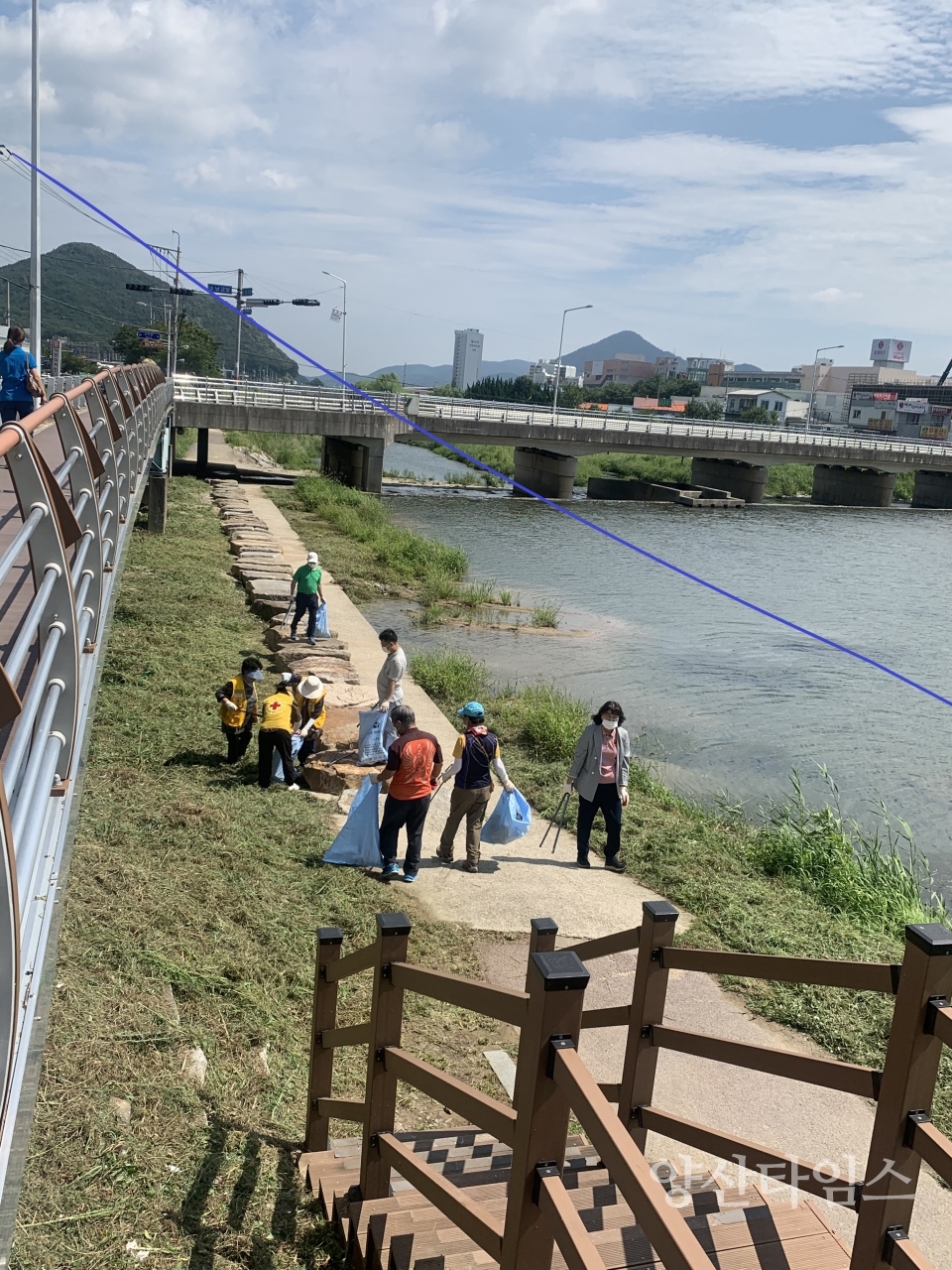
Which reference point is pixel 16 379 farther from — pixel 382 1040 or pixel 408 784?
pixel 382 1040

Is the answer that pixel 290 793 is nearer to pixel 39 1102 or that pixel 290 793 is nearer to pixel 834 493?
pixel 39 1102

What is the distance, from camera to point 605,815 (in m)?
8.74

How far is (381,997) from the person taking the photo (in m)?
3.50

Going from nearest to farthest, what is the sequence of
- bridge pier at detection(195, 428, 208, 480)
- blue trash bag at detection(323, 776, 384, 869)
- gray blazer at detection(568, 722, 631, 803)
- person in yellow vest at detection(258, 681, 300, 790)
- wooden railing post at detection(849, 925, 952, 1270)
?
wooden railing post at detection(849, 925, 952, 1270)
blue trash bag at detection(323, 776, 384, 869)
gray blazer at detection(568, 722, 631, 803)
person in yellow vest at detection(258, 681, 300, 790)
bridge pier at detection(195, 428, 208, 480)

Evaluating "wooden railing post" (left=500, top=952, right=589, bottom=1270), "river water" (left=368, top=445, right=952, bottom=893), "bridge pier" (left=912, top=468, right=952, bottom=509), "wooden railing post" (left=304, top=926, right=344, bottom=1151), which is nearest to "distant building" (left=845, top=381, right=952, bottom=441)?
"bridge pier" (left=912, top=468, right=952, bottom=509)

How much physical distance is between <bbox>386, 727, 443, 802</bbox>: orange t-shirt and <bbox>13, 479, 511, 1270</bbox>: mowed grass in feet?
2.32

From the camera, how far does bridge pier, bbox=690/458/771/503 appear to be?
177 ft

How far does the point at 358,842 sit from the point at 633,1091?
4.24 meters

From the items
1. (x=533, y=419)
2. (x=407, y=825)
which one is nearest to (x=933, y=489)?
(x=533, y=419)

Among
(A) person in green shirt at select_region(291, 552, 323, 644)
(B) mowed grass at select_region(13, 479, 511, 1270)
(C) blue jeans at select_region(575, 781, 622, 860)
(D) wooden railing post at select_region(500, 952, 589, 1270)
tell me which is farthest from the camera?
(A) person in green shirt at select_region(291, 552, 323, 644)

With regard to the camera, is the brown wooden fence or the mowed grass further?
the mowed grass

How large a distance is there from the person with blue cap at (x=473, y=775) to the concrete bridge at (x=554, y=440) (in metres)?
28.2

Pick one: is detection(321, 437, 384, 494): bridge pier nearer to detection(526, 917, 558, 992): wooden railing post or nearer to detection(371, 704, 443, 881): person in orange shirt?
detection(371, 704, 443, 881): person in orange shirt

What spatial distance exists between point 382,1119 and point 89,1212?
3.46 feet
